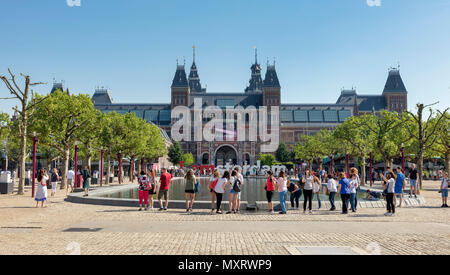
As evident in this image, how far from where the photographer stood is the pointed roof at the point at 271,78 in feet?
320

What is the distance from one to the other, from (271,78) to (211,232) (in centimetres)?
9227

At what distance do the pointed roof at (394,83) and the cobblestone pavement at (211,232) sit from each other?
99.7 metres

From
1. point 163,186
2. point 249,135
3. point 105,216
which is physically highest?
point 249,135

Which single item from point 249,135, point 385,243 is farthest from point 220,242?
point 249,135

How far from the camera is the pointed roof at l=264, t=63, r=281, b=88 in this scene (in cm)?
9744

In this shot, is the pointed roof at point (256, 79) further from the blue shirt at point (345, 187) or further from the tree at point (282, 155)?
the blue shirt at point (345, 187)

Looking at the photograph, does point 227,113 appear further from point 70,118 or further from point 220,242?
point 220,242

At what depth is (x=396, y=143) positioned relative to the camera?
32594 millimetres

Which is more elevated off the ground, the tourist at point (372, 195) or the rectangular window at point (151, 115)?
the rectangular window at point (151, 115)

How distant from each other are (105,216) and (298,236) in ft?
22.0

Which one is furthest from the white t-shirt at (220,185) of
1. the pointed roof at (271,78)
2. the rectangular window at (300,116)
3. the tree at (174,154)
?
the rectangular window at (300,116)

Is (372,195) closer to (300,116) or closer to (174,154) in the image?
(174,154)

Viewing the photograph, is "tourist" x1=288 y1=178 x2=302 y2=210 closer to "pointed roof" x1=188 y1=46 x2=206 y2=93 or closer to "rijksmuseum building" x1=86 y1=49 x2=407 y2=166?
"rijksmuseum building" x1=86 y1=49 x2=407 y2=166

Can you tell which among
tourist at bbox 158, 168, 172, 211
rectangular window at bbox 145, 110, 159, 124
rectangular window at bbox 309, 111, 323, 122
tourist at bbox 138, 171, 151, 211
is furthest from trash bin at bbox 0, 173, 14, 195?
rectangular window at bbox 309, 111, 323, 122
